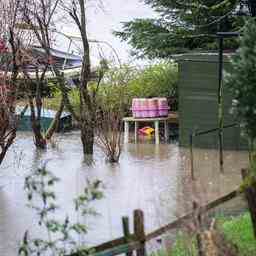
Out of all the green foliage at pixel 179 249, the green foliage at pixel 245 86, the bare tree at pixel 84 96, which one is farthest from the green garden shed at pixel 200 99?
the green foliage at pixel 245 86

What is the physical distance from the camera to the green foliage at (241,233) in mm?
6478

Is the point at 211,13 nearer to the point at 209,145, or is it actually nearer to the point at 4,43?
the point at 209,145

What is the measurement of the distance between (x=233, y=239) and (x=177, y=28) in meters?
13.0

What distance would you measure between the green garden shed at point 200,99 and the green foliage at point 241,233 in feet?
25.6

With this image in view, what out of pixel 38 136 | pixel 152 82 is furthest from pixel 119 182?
pixel 152 82

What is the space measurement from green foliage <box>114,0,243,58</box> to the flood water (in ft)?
10.5

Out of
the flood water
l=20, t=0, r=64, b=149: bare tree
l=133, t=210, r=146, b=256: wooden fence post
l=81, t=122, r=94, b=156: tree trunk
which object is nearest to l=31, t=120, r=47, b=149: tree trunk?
l=20, t=0, r=64, b=149: bare tree

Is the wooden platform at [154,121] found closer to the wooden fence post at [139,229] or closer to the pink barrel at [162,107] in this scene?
the pink barrel at [162,107]

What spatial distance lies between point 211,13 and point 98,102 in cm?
456

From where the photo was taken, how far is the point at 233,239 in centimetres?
675

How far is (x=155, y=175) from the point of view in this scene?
12297mm

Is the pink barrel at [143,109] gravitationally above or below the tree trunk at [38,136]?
above

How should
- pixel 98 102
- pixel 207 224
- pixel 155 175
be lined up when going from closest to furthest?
pixel 207 224, pixel 155 175, pixel 98 102

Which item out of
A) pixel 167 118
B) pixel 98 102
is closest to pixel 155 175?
pixel 98 102
